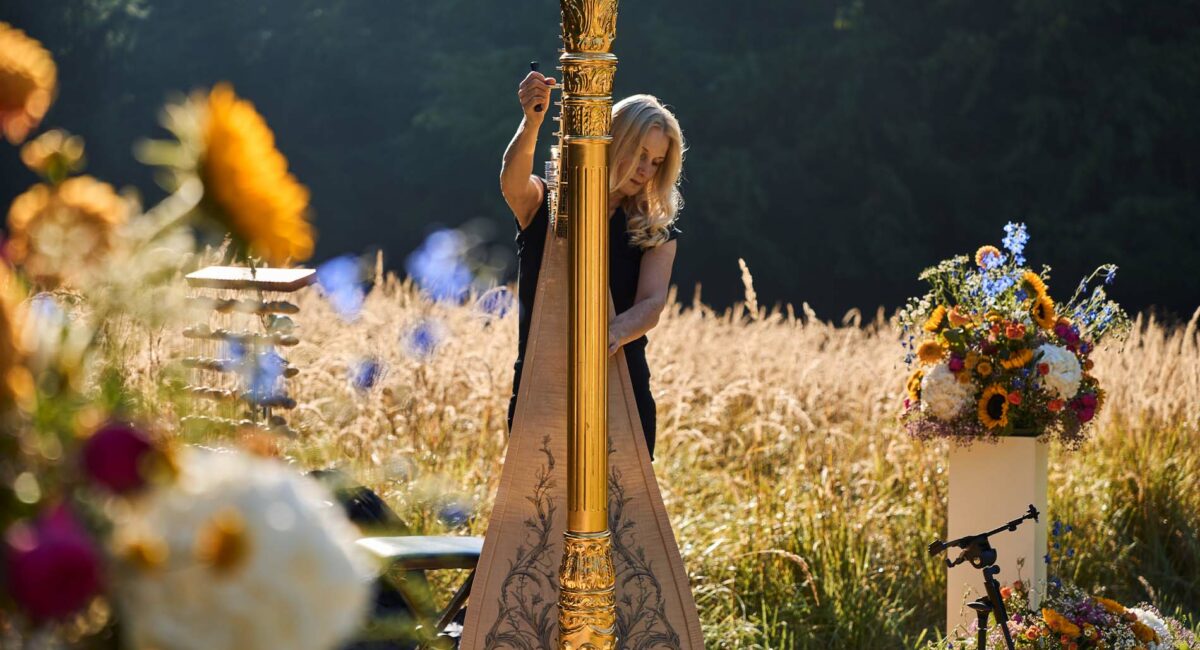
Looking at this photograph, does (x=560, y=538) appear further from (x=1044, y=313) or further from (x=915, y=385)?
(x=1044, y=313)

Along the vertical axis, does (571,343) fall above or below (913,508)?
above

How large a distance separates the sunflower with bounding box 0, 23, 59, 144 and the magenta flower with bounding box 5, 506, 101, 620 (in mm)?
268

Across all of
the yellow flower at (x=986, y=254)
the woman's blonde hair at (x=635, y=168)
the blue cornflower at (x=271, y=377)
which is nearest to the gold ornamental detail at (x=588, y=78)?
the woman's blonde hair at (x=635, y=168)

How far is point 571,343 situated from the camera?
9.18 ft

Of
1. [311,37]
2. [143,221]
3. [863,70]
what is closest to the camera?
[143,221]

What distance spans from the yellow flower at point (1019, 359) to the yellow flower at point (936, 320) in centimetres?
25

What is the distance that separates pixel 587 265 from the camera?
277cm

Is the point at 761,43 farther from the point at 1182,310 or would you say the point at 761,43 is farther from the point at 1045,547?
the point at 1045,547

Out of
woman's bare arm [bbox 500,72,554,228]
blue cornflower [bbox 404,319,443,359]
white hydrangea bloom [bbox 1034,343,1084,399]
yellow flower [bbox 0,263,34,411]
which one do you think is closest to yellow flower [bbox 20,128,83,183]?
yellow flower [bbox 0,263,34,411]

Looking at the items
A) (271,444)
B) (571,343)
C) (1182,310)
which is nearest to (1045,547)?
(571,343)

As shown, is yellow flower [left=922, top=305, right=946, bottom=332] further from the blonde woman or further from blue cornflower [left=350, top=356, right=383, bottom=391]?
blue cornflower [left=350, top=356, right=383, bottom=391]

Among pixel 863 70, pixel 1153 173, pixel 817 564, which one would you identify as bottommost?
pixel 817 564

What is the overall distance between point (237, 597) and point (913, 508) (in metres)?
5.19

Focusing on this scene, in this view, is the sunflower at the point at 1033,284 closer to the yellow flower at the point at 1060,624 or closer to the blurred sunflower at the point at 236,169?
the yellow flower at the point at 1060,624
